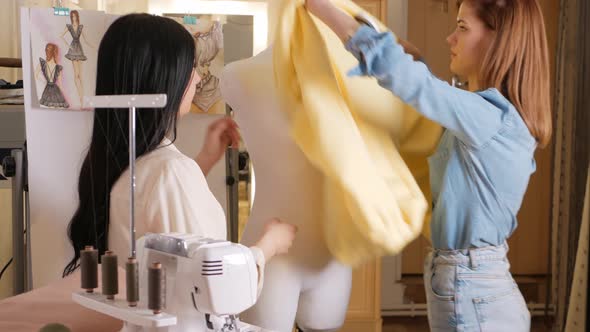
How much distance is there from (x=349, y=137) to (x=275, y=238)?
202mm

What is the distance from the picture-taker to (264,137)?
124 centimetres

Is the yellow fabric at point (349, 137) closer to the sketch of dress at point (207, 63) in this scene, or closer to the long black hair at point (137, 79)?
the long black hair at point (137, 79)

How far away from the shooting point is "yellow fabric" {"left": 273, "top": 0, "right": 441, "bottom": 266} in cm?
108

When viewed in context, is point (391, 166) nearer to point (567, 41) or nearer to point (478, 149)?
point (478, 149)

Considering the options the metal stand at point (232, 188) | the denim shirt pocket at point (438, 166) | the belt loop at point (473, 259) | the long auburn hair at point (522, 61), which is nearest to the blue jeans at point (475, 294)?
the belt loop at point (473, 259)

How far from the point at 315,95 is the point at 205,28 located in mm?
805

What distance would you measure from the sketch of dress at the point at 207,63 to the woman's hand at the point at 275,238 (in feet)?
2.79

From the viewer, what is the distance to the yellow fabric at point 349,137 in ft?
3.56

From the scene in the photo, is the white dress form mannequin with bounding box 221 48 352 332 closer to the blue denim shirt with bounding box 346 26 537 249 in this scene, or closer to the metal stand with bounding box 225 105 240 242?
the blue denim shirt with bounding box 346 26 537 249

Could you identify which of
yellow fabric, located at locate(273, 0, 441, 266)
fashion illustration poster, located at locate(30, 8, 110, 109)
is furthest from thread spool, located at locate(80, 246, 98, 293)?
fashion illustration poster, located at locate(30, 8, 110, 109)

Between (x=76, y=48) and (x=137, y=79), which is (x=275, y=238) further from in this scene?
(x=76, y=48)

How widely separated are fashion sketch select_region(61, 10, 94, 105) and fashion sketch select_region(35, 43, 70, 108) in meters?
0.03

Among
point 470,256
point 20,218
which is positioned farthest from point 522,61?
point 20,218

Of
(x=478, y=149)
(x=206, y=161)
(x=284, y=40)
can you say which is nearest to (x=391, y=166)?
(x=478, y=149)
